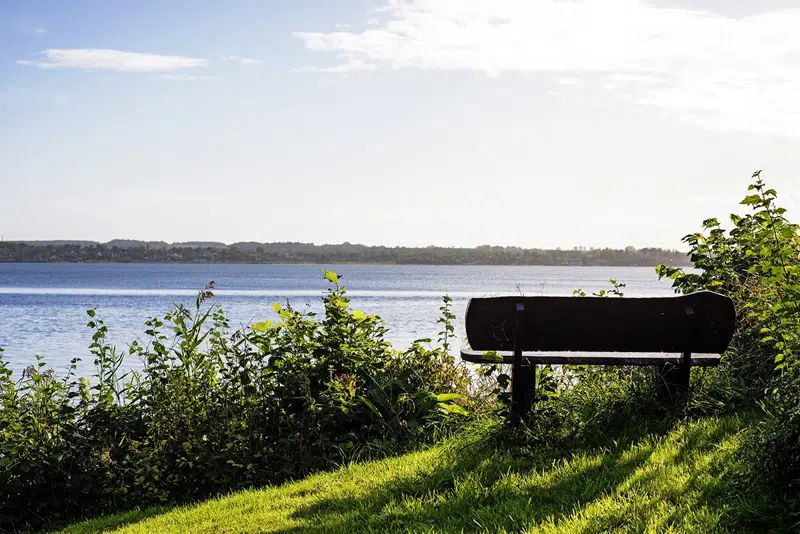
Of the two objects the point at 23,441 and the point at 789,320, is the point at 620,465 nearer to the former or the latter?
the point at 789,320

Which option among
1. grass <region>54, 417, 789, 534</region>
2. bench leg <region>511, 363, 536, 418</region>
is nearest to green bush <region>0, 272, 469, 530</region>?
grass <region>54, 417, 789, 534</region>

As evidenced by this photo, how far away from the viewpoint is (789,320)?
4.28 metres

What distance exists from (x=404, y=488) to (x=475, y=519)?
859mm

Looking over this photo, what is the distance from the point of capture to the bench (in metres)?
5.73

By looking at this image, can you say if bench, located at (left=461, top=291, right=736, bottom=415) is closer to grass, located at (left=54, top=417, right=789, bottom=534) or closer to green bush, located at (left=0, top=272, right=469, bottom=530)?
grass, located at (left=54, top=417, right=789, bottom=534)

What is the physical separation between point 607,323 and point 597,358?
1.13 feet

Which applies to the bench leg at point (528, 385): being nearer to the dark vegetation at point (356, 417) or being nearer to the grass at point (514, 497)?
the dark vegetation at point (356, 417)

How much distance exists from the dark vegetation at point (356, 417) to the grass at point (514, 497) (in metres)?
0.03

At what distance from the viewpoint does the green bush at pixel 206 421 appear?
20.4 feet

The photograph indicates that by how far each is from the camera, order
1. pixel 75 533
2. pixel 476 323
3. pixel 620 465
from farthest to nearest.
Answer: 1. pixel 476 323
2. pixel 75 533
3. pixel 620 465

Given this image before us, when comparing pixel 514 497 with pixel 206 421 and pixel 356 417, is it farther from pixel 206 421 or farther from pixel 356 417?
pixel 206 421

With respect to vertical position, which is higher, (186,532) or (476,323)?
(476,323)

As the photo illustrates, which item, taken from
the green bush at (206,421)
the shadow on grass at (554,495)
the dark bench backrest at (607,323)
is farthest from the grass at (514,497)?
the dark bench backrest at (607,323)

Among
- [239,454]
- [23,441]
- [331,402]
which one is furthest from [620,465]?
[23,441]
